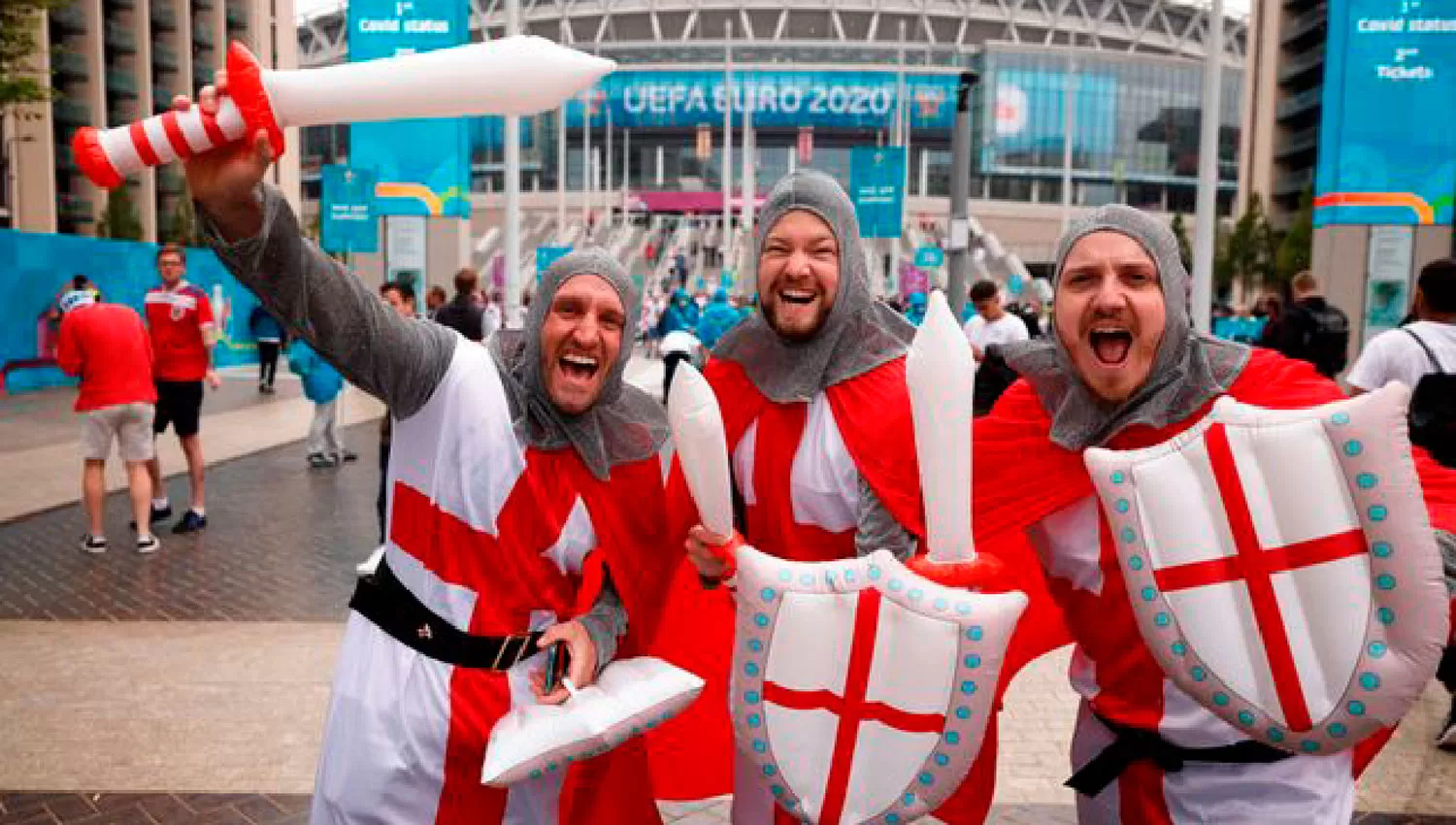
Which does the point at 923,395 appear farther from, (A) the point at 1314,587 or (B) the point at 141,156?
(B) the point at 141,156

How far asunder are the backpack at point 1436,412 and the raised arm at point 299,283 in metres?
4.26

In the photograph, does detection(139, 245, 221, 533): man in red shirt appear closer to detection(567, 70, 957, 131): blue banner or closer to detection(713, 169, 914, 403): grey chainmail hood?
detection(713, 169, 914, 403): grey chainmail hood

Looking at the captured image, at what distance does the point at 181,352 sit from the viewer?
9.05 meters

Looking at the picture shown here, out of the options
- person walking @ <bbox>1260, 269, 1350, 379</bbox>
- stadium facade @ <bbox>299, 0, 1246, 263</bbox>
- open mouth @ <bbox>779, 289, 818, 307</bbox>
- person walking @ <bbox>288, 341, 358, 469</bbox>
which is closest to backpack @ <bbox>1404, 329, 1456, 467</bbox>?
open mouth @ <bbox>779, 289, 818, 307</bbox>

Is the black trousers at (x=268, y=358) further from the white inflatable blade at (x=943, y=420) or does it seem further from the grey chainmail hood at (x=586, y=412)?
the white inflatable blade at (x=943, y=420)

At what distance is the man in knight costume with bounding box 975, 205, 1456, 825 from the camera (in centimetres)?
186

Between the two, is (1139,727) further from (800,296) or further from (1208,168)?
(1208,168)

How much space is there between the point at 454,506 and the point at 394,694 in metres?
0.39

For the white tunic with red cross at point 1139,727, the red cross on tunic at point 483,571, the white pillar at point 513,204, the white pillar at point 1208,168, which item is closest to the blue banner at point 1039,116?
the white pillar at point 1208,168

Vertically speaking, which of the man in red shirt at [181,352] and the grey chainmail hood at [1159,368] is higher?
the grey chainmail hood at [1159,368]

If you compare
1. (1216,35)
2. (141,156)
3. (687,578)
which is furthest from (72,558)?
(1216,35)

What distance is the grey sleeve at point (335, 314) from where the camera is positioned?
6.78ft

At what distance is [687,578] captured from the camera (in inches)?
121

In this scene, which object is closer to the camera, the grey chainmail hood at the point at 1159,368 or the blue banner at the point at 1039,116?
the grey chainmail hood at the point at 1159,368
